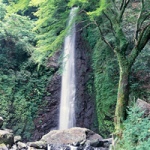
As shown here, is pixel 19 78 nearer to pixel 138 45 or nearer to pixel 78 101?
pixel 78 101

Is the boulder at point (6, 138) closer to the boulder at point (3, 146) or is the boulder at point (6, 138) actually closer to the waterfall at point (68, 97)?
the boulder at point (3, 146)

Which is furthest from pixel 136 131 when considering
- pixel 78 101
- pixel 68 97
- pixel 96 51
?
pixel 68 97

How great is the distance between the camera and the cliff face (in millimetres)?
11812

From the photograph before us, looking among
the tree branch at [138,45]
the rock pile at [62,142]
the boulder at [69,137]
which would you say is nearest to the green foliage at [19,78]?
the rock pile at [62,142]

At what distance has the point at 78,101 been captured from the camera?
1224cm

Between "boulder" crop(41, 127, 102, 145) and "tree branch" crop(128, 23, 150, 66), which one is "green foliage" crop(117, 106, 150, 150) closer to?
"tree branch" crop(128, 23, 150, 66)

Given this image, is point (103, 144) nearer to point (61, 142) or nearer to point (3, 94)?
point (61, 142)

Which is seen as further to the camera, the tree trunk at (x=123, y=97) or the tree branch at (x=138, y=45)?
the tree branch at (x=138, y=45)

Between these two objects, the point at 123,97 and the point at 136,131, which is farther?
the point at 123,97

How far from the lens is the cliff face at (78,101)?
38.8 feet

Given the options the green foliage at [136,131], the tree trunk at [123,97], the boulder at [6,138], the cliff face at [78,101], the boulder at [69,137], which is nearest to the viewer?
the green foliage at [136,131]

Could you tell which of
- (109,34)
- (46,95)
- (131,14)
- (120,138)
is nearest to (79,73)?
(46,95)

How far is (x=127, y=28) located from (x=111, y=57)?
1.39 metres

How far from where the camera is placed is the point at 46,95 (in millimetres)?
13016
